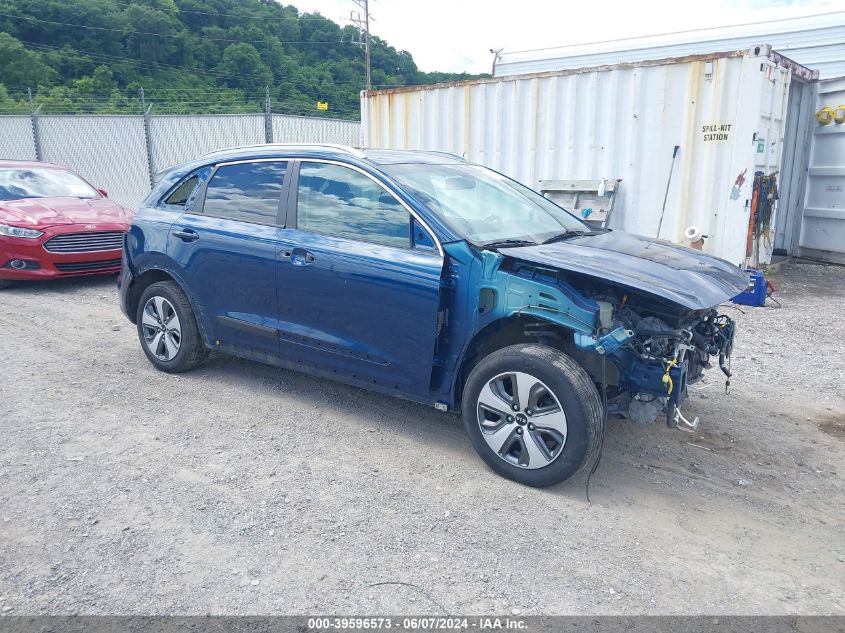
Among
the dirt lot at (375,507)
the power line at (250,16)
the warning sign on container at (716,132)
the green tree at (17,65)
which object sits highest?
the power line at (250,16)

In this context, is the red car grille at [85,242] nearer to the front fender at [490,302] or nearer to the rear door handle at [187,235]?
the rear door handle at [187,235]

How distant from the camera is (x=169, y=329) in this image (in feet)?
17.7

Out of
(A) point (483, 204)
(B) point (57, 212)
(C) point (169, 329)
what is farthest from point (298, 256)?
(B) point (57, 212)

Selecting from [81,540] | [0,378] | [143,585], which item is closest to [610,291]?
[143,585]

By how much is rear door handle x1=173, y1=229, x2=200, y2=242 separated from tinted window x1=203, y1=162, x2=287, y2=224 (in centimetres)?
19

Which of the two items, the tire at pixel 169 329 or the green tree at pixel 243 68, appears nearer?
the tire at pixel 169 329

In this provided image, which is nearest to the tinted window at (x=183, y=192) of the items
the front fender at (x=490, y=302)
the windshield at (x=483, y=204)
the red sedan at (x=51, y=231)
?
the windshield at (x=483, y=204)

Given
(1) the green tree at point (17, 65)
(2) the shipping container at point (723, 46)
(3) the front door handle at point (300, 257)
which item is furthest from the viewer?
(1) the green tree at point (17, 65)

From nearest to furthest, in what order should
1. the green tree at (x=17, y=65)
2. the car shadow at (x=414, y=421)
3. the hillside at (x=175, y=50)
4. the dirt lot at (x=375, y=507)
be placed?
the dirt lot at (x=375, y=507), the car shadow at (x=414, y=421), the green tree at (x=17, y=65), the hillside at (x=175, y=50)

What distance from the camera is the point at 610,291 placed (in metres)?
3.65

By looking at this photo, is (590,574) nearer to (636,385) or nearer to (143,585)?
(636,385)

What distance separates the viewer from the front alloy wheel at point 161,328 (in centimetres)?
536

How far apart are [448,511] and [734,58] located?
695 cm

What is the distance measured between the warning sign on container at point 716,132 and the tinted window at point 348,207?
18.5ft
